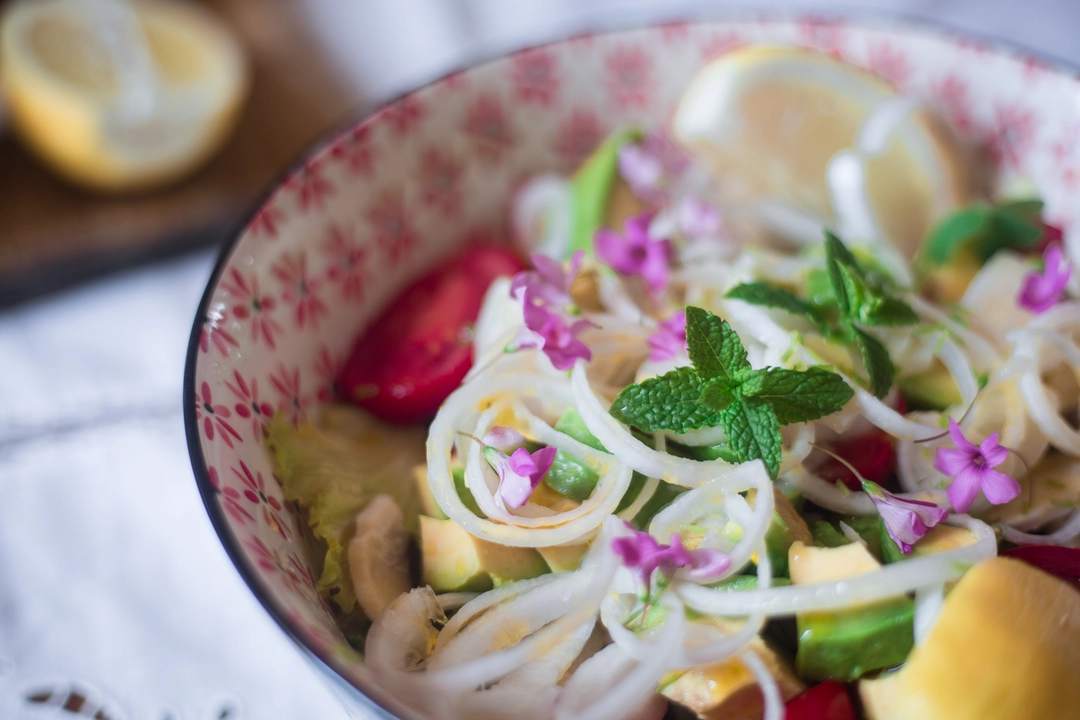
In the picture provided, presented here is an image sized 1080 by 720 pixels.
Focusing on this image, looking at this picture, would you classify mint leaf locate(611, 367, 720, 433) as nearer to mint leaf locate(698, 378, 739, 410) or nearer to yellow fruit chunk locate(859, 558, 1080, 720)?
mint leaf locate(698, 378, 739, 410)

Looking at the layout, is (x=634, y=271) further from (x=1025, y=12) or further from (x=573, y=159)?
(x=1025, y=12)

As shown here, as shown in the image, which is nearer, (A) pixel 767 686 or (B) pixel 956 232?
(A) pixel 767 686

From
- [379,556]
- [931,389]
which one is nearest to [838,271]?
[931,389]

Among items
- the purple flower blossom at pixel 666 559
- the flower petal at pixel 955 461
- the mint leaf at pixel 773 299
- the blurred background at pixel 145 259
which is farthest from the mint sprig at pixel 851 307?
the blurred background at pixel 145 259

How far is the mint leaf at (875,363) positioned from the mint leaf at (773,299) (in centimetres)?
5

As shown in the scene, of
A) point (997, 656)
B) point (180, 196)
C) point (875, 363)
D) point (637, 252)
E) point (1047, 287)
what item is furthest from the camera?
point (180, 196)

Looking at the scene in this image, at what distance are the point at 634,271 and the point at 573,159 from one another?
0.43 meters

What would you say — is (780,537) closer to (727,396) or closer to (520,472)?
(727,396)

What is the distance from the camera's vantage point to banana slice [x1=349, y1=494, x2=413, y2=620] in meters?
0.97

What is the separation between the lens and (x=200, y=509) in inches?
51.6

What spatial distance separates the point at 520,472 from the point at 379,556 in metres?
0.22

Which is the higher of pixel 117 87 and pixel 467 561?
pixel 117 87

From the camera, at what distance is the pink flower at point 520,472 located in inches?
35.5

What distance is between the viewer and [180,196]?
1824mm
